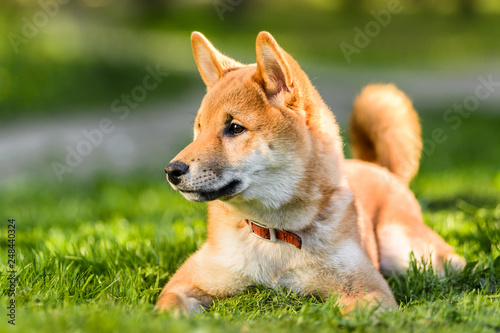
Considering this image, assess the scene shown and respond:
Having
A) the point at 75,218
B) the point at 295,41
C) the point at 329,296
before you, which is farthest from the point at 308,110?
the point at 295,41

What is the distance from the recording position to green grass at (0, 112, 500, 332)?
261cm

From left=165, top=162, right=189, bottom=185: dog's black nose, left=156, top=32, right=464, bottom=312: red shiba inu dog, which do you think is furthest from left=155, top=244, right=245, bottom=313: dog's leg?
left=165, top=162, right=189, bottom=185: dog's black nose

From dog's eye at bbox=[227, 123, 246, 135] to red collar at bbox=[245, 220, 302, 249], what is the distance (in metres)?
0.54

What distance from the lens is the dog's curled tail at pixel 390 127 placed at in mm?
4828

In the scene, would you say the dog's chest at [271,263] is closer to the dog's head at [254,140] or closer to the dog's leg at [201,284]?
the dog's leg at [201,284]

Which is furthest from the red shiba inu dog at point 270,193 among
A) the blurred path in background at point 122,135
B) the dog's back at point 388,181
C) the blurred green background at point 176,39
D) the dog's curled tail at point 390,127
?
the blurred green background at point 176,39

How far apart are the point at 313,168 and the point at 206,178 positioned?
2.10 feet

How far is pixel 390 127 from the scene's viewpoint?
4809 millimetres

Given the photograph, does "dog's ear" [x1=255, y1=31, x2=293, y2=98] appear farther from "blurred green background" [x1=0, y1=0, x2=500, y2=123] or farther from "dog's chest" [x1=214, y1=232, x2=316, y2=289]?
"blurred green background" [x1=0, y1=0, x2=500, y2=123]

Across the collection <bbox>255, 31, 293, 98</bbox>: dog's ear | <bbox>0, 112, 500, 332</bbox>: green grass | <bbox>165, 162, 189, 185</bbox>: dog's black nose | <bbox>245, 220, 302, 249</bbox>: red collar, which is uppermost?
<bbox>255, 31, 293, 98</bbox>: dog's ear

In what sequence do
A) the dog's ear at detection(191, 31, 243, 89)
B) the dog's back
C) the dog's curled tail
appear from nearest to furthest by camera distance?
the dog's ear at detection(191, 31, 243, 89) → the dog's back → the dog's curled tail

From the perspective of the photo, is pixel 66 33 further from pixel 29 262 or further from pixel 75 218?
pixel 29 262

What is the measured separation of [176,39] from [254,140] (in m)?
18.9

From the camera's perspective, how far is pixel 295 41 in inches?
936
